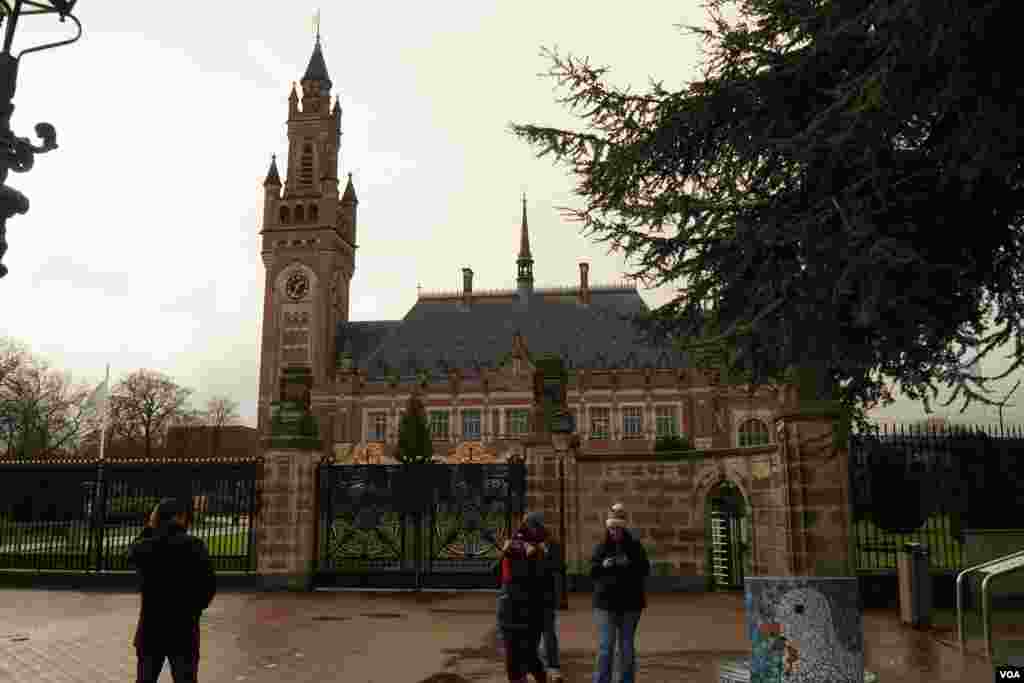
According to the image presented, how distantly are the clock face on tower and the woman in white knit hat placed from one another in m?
58.6

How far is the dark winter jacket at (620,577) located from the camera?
7.05 meters

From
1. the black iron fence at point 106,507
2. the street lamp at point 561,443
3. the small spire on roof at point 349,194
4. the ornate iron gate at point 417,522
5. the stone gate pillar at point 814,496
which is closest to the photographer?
the stone gate pillar at point 814,496

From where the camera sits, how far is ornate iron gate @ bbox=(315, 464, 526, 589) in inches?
611

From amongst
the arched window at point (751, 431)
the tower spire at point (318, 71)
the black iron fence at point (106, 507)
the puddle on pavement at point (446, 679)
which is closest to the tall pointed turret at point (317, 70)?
the tower spire at point (318, 71)

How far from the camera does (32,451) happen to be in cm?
4653

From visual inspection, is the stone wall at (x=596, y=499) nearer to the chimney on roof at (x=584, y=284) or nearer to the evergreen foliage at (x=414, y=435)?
the evergreen foliage at (x=414, y=435)

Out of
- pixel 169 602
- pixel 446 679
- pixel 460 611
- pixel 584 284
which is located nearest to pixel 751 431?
pixel 584 284

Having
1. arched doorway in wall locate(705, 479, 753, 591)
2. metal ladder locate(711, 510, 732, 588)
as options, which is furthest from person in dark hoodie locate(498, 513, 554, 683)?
metal ladder locate(711, 510, 732, 588)

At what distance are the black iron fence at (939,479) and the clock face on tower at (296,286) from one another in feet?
178

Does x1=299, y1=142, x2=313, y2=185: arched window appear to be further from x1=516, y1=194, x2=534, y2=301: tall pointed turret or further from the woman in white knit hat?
the woman in white knit hat

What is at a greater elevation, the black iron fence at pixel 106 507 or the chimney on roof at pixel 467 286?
the chimney on roof at pixel 467 286

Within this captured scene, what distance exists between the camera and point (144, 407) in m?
65.5

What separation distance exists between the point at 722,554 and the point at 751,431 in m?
45.6

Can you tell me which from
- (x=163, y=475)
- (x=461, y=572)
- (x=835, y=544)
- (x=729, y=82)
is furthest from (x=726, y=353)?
(x=163, y=475)
